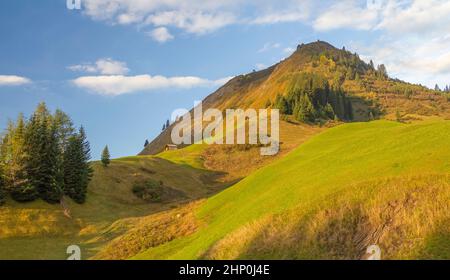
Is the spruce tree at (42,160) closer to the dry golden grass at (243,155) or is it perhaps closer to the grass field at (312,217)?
the grass field at (312,217)

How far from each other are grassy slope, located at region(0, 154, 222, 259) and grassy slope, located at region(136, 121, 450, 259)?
1853 centimetres

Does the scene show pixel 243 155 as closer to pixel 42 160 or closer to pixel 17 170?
pixel 42 160

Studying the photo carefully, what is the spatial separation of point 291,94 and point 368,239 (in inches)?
6754

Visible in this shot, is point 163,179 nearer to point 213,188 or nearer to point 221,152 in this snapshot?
point 213,188

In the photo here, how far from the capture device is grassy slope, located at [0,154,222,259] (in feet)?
155

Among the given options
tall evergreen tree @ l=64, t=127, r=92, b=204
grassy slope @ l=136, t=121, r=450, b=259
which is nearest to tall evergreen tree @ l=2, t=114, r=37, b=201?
tall evergreen tree @ l=64, t=127, r=92, b=204

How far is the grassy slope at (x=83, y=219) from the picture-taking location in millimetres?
47344

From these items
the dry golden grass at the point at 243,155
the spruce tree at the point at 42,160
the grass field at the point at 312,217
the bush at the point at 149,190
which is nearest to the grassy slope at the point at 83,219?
the grass field at the point at 312,217

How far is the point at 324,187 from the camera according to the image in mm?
26672

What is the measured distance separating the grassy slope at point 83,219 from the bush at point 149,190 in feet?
4.76

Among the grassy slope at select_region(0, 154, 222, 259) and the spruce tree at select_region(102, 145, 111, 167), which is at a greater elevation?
the spruce tree at select_region(102, 145, 111, 167)

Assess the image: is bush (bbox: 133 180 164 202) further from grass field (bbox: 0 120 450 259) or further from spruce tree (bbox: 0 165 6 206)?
spruce tree (bbox: 0 165 6 206)
